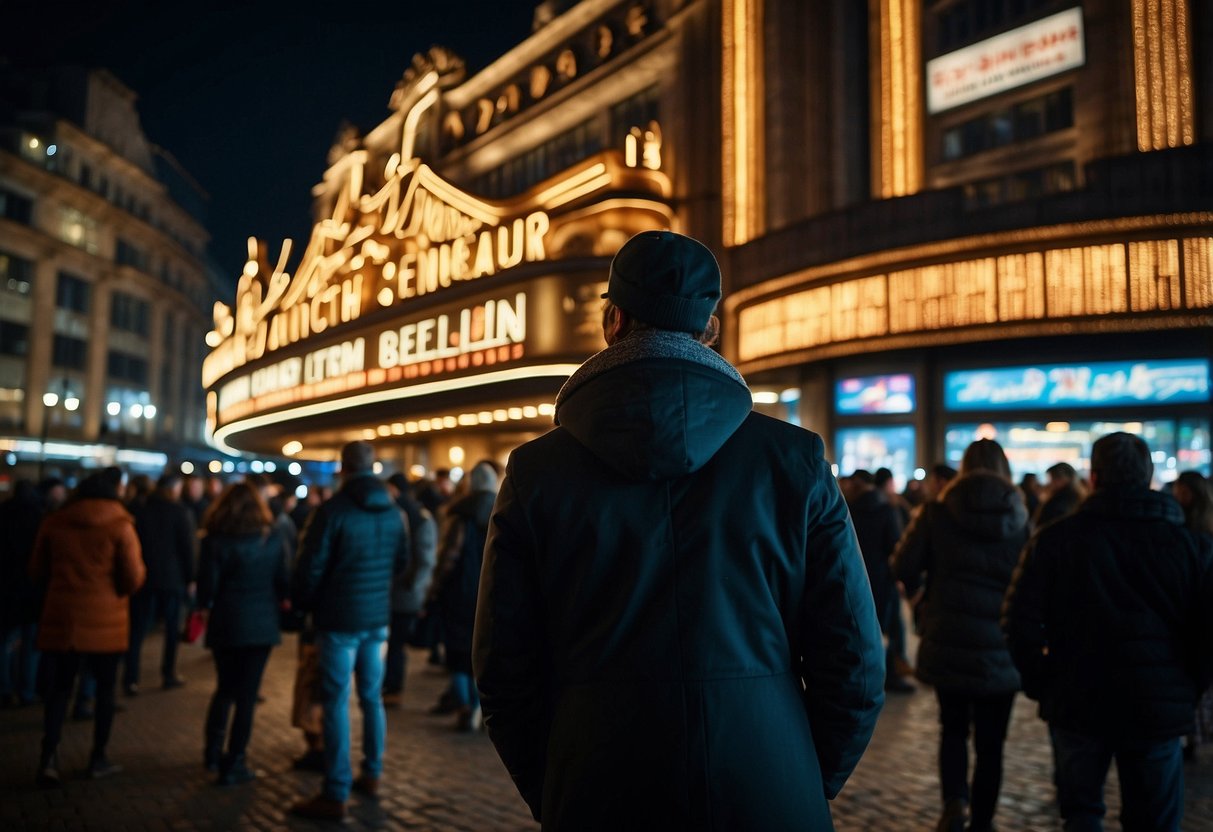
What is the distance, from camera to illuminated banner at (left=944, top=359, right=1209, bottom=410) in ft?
57.3

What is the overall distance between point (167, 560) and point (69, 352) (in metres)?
57.1

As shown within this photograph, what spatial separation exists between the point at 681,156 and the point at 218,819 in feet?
69.4

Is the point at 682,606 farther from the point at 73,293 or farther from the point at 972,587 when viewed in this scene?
the point at 73,293

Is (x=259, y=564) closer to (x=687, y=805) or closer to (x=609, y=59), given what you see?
(x=687, y=805)

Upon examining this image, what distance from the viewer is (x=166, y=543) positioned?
9.62 m

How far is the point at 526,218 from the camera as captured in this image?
22.9 m

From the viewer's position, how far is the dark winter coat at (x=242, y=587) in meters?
6.29

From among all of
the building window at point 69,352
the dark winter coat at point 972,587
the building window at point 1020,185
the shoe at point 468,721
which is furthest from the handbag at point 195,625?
the building window at point 69,352

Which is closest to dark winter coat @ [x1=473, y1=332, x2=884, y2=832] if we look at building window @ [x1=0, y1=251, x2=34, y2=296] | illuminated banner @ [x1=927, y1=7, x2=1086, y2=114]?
illuminated banner @ [x1=927, y1=7, x2=1086, y2=114]

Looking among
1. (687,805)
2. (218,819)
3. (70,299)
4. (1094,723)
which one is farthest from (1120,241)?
(70,299)

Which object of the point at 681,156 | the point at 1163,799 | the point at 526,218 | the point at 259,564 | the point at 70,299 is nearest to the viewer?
the point at 1163,799

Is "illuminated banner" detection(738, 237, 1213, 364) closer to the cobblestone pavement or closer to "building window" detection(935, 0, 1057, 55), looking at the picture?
"building window" detection(935, 0, 1057, 55)

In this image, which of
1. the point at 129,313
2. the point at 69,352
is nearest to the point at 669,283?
the point at 69,352

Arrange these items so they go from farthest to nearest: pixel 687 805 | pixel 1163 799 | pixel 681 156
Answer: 1. pixel 681 156
2. pixel 1163 799
3. pixel 687 805
